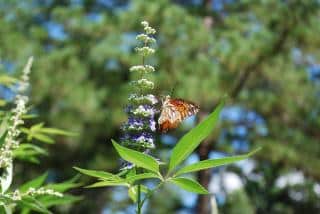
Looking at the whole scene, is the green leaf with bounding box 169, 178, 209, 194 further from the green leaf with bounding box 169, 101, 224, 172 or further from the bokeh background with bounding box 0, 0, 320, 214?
the bokeh background with bounding box 0, 0, 320, 214

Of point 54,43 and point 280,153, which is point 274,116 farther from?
point 54,43

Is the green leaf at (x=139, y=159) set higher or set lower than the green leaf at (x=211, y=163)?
higher

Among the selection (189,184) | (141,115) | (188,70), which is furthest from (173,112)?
(188,70)

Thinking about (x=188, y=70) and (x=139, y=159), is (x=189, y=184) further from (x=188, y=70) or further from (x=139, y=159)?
(x=188, y=70)

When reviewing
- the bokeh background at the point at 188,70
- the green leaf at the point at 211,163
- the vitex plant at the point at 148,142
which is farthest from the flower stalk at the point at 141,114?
the bokeh background at the point at 188,70

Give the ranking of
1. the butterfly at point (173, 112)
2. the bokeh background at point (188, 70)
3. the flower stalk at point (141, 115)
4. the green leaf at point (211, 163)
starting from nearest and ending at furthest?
the green leaf at point (211, 163) < the flower stalk at point (141, 115) < the butterfly at point (173, 112) < the bokeh background at point (188, 70)

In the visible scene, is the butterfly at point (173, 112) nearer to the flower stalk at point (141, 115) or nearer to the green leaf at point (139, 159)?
the flower stalk at point (141, 115)

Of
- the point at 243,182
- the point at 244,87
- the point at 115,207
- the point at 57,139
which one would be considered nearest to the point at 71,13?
the point at 57,139

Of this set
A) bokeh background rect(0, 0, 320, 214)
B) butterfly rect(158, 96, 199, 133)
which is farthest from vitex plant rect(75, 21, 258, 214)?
bokeh background rect(0, 0, 320, 214)
